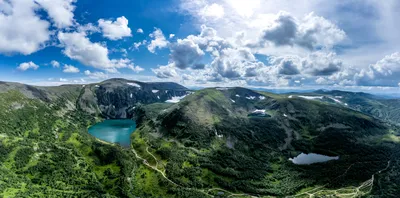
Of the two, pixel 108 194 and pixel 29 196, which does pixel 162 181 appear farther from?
pixel 29 196

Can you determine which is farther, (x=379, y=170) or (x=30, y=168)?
(x=379, y=170)

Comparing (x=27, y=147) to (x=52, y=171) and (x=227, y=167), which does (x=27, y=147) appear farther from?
(x=227, y=167)

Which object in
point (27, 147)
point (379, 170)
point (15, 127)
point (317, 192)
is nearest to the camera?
point (317, 192)

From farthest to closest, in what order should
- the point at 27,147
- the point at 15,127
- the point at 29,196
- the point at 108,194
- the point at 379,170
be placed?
the point at 15,127
the point at 379,170
the point at 27,147
the point at 108,194
the point at 29,196

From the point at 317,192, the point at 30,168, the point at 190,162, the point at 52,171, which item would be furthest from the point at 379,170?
the point at 30,168

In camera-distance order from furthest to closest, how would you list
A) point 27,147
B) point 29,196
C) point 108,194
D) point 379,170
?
point 379,170
point 27,147
point 108,194
point 29,196

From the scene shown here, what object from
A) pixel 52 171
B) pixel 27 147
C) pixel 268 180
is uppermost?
pixel 27 147

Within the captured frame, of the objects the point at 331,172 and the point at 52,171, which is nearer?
the point at 52,171

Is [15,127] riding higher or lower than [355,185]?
higher

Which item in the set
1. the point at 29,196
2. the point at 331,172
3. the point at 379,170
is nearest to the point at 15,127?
the point at 29,196
